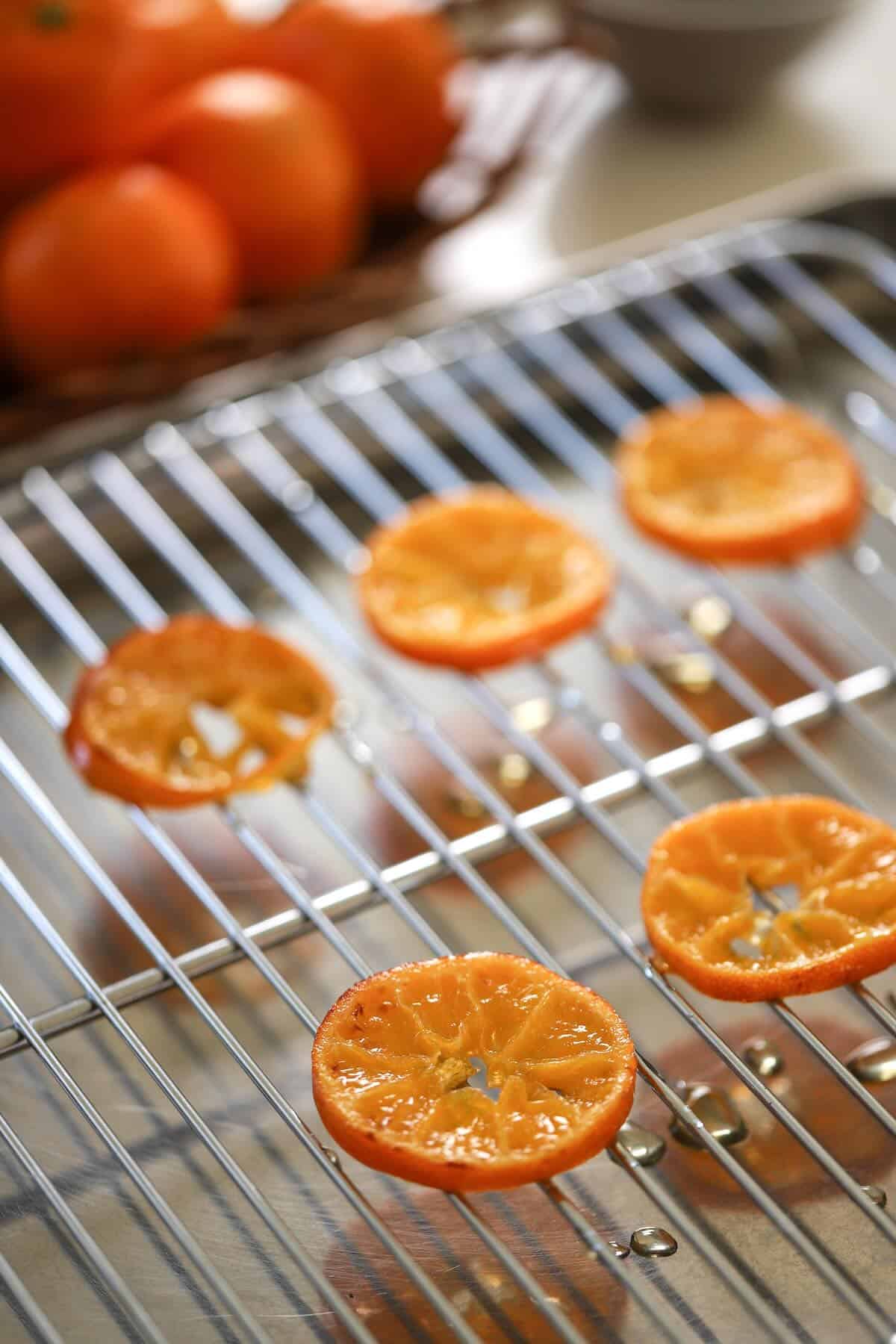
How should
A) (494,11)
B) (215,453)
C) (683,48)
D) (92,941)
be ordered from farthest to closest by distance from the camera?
1. (494,11)
2. (683,48)
3. (215,453)
4. (92,941)

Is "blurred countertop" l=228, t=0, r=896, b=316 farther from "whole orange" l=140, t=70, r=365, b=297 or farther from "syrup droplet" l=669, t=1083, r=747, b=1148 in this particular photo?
"syrup droplet" l=669, t=1083, r=747, b=1148

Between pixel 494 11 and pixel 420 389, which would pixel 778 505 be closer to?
pixel 420 389

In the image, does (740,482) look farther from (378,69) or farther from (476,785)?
(378,69)

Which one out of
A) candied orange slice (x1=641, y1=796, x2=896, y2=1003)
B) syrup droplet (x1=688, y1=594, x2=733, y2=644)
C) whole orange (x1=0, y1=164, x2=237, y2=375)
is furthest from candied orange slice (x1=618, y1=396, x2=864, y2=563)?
whole orange (x1=0, y1=164, x2=237, y2=375)

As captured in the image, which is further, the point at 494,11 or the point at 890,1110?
the point at 494,11

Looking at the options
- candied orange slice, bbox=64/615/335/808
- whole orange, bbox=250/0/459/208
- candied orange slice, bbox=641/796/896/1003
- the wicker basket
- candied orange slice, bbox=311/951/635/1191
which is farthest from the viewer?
whole orange, bbox=250/0/459/208

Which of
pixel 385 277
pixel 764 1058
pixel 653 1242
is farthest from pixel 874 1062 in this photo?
pixel 385 277

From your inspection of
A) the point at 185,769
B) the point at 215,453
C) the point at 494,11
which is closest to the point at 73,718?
the point at 185,769
